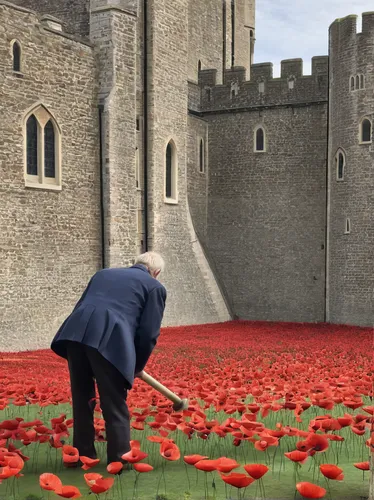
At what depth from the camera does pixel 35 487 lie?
183 inches

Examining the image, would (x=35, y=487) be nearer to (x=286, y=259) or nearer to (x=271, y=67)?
(x=286, y=259)

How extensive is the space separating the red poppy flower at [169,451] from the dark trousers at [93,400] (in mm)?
785

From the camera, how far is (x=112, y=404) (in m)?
5.05

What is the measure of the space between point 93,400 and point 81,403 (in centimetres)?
12

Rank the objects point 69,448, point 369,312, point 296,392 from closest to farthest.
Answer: point 69,448 → point 296,392 → point 369,312

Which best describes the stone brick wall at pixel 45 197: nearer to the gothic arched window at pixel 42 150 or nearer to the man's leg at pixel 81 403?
the gothic arched window at pixel 42 150

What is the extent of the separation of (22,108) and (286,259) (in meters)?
12.4

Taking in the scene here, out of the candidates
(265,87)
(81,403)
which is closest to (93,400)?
(81,403)

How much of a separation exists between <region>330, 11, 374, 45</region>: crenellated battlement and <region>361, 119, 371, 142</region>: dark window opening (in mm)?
2758

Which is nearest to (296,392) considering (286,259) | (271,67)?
(286,259)

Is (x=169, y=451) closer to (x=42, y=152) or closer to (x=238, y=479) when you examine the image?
(x=238, y=479)

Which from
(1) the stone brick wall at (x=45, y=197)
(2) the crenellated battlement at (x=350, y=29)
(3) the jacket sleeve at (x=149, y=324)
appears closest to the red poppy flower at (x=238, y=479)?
(3) the jacket sleeve at (x=149, y=324)

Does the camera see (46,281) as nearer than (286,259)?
Yes

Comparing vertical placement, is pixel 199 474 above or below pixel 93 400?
below
